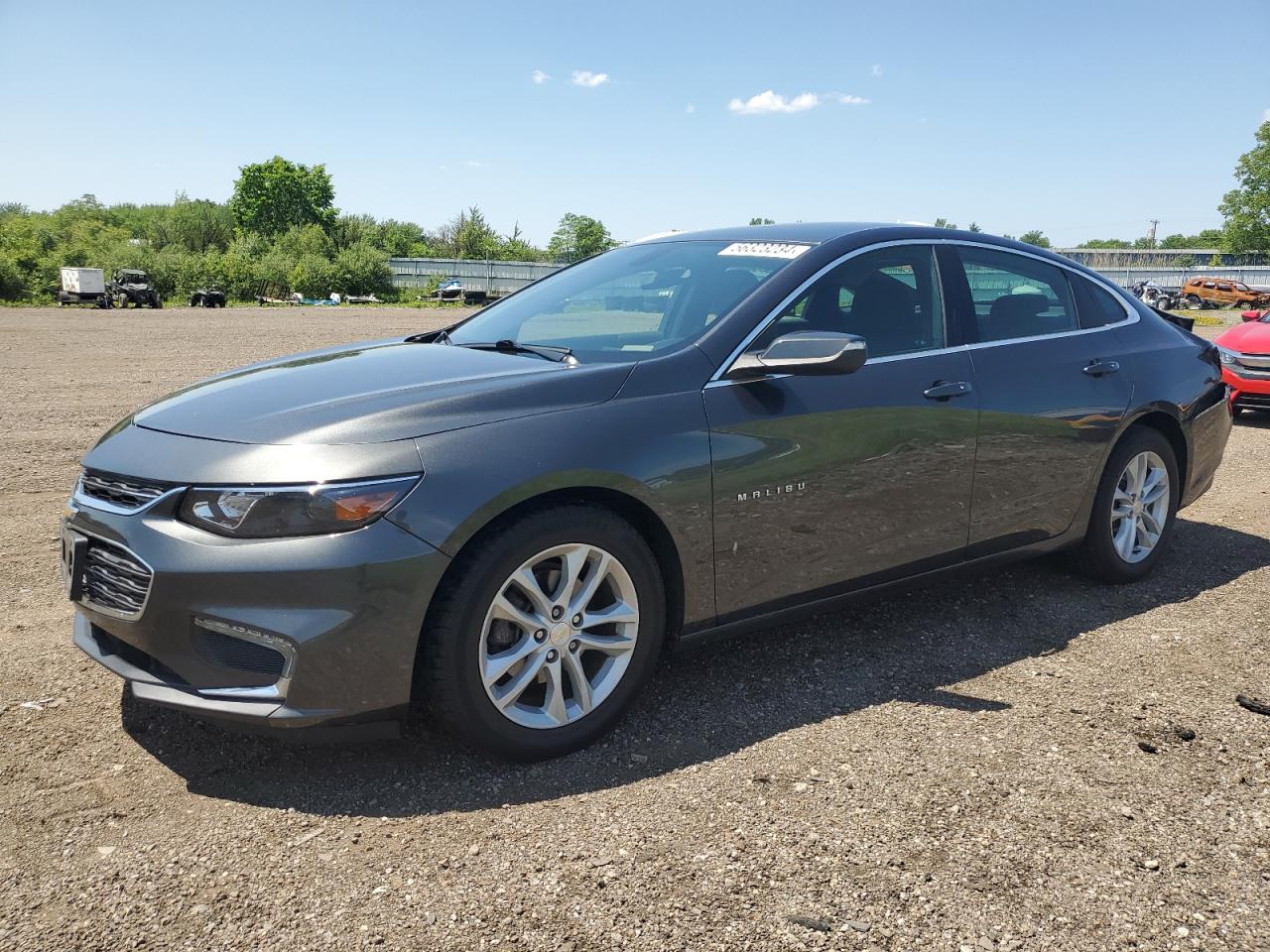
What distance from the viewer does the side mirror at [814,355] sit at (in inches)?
128

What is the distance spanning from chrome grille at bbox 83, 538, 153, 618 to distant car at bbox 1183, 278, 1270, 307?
177ft

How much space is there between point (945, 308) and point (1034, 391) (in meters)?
0.56

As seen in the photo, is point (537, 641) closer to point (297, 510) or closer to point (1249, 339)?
point (297, 510)

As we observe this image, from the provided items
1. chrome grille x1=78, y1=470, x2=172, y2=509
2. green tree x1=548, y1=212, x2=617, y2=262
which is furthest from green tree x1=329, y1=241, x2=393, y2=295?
chrome grille x1=78, y1=470, x2=172, y2=509

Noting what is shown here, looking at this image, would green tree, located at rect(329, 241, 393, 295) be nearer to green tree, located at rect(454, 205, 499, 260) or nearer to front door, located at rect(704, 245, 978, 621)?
green tree, located at rect(454, 205, 499, 260)

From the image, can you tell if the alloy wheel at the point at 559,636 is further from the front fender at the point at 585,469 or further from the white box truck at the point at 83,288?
the white box truck at the point at 83,288

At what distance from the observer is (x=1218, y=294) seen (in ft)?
157

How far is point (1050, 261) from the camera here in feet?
15.4

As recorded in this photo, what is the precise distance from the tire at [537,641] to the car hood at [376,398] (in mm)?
366

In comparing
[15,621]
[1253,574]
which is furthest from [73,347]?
[1253,574]

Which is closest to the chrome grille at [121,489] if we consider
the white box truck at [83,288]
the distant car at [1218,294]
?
the white box truck at [83,288]

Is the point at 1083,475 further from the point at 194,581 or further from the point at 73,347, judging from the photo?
the point at 73,347

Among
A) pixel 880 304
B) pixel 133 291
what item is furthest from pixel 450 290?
pixel 880 304

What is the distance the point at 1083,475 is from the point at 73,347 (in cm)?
1935
